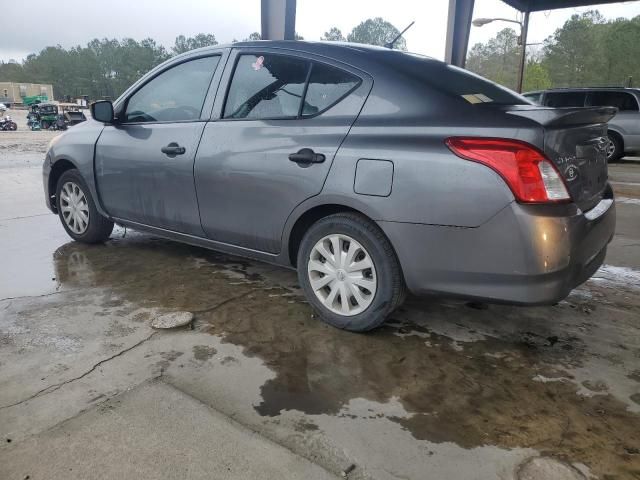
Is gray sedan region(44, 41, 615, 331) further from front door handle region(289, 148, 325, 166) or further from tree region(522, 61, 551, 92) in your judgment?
tree region(522, 61, 551, 92)

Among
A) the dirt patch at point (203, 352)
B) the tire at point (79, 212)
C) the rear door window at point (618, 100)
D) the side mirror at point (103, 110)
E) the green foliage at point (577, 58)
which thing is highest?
the green foliage at point (577, 58)

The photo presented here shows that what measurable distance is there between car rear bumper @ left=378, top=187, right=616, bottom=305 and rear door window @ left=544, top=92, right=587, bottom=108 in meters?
10.7

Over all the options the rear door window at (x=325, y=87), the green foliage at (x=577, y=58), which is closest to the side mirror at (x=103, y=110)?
the rear door window at (x=325, y=87)

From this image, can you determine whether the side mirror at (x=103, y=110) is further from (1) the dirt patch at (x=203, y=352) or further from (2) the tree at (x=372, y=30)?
(2) the tree at (x=372, y=30)

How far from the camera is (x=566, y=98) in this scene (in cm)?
1209

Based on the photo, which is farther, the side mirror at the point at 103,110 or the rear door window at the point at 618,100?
the rear door window at the point at 618,100

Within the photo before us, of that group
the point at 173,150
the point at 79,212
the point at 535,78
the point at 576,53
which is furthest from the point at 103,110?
the point at 576,53

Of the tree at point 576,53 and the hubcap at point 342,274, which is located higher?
the tree at point 576,53

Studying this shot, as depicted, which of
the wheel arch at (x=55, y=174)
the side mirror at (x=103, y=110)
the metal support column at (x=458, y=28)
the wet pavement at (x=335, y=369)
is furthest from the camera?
the metal support column at (x=458, y=28)

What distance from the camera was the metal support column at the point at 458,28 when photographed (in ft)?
51.1

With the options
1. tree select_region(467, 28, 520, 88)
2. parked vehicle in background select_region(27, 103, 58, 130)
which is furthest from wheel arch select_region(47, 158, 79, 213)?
tree select_region(467, 28, 520, 88)

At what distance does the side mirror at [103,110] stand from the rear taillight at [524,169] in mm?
2964

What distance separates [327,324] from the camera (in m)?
3.08

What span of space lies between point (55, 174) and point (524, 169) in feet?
13.6
